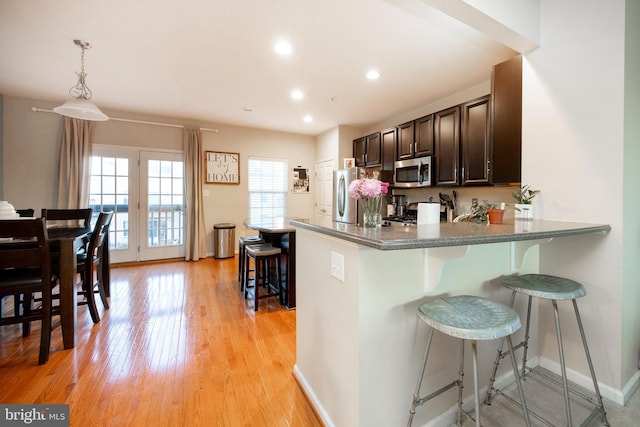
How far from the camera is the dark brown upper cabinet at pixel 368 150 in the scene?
4.87 m

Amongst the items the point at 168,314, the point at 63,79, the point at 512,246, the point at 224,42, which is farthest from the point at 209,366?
the point at 63,79

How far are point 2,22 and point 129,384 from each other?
3.18m

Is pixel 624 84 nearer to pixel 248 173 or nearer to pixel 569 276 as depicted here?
pixel 569 276

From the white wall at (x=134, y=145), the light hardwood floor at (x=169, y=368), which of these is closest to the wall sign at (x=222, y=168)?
the white wall at (x=134, y=145)

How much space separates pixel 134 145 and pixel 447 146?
513cm

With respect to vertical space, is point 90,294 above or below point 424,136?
below

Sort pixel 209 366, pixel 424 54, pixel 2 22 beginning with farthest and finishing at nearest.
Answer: pixel 424 54 < pixel 2 22 < pixel 209 366

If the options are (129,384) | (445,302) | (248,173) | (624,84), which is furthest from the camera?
(248,173)

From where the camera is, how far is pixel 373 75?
3.23 metres

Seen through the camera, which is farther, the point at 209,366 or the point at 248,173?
the point at 248,173

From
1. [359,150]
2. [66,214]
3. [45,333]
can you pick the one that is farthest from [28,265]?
[359,150]

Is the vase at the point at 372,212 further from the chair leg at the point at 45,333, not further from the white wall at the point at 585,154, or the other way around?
the chair leg at the point at 45,333

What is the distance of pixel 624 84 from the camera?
4.93ft

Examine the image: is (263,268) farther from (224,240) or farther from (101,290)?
(224,240)
